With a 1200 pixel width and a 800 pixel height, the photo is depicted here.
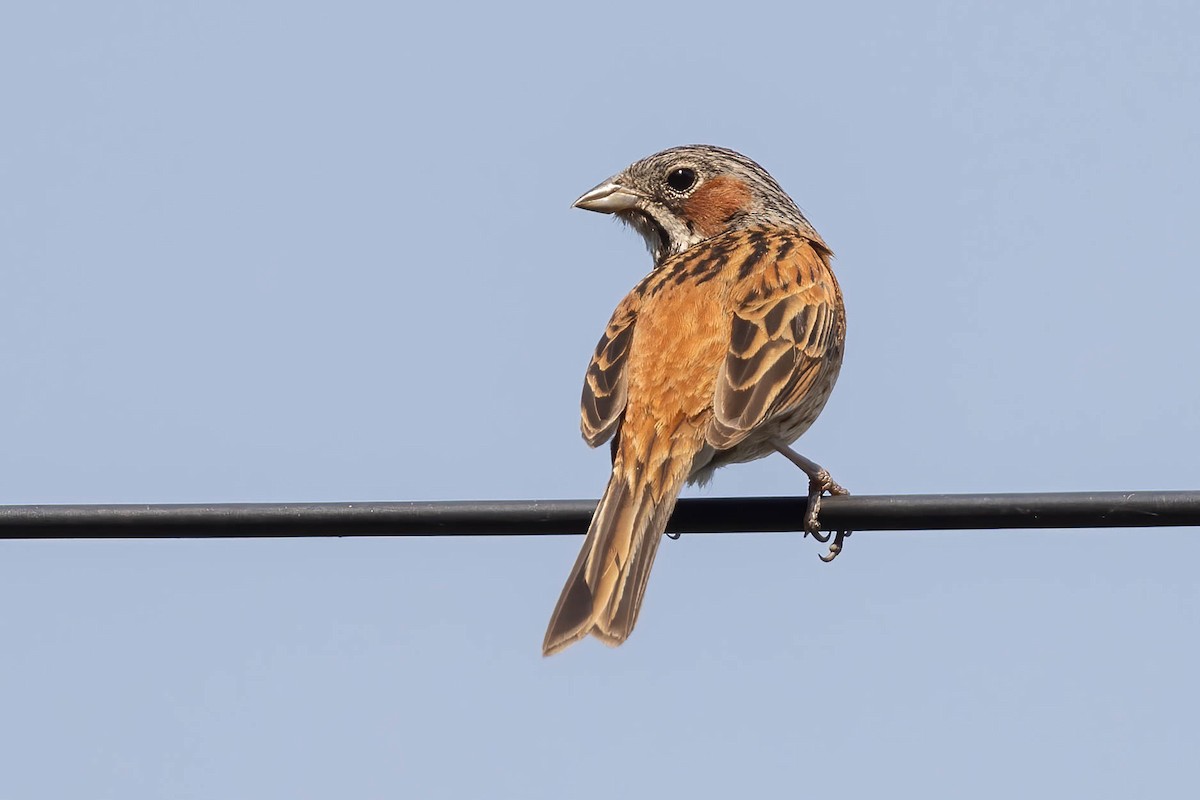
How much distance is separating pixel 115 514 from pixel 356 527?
2.72 ft

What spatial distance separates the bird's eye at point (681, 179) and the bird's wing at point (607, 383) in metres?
2.55

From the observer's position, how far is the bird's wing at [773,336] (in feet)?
26.3

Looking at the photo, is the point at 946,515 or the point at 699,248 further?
the point at 699,248

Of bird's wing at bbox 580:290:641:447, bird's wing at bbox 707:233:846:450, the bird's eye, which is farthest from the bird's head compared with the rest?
bird's wing at bbox 580:290:641:447

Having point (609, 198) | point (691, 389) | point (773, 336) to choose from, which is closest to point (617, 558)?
point (691, 389)

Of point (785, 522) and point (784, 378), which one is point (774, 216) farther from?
point (785, 522)

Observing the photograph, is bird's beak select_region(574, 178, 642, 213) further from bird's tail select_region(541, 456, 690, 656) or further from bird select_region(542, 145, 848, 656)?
bird's tail select_region(541, 456, 690, 656)

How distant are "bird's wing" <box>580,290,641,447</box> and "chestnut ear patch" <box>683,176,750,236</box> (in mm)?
2533

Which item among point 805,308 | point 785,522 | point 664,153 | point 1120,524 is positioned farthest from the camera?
Answer: point 664,153

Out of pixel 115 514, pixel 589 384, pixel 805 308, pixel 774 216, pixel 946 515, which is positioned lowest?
pixel 115 514

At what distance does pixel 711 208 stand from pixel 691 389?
133 inches

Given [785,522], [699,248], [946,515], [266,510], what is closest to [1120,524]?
[946,515]

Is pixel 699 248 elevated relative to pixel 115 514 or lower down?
elevated

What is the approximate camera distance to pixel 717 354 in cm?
828
